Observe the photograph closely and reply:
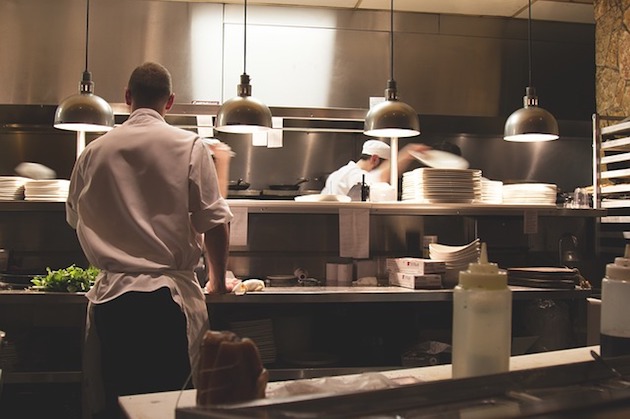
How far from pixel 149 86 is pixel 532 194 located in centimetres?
302

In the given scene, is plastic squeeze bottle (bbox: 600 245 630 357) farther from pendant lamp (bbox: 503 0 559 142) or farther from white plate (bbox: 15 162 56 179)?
white plate (bbox: 15 162 56 179)

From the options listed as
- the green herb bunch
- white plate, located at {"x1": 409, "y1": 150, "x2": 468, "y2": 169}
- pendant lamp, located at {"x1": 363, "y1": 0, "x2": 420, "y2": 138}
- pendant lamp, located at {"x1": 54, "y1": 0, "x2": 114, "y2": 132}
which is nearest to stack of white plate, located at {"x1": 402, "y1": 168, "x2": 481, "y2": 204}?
pendant lamp, located at {"x1": 363, "y1": 0, "x2": 420, "y2": 138}

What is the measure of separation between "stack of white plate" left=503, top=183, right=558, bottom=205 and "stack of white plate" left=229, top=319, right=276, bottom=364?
Answer: 6.80 ft

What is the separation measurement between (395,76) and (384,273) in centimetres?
248

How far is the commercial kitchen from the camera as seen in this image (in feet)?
11.8

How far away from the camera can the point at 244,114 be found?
3693 mm

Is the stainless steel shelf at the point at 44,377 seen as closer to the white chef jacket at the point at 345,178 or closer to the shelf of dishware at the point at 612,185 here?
the white chef jacket at the point at 345,178

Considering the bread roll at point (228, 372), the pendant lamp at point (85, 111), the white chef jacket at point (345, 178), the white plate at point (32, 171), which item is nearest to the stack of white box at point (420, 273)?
the pendant lamp at point (85, 111)

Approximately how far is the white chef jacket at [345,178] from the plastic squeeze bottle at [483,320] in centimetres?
478

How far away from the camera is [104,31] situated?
566 centimetres

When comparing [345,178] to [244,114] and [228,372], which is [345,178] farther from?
[228,372]

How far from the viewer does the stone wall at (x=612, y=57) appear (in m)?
5.27

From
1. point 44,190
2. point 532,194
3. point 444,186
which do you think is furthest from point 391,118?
point 44,190

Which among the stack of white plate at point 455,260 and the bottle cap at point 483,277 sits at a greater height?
the bottle cap at point 483,277
